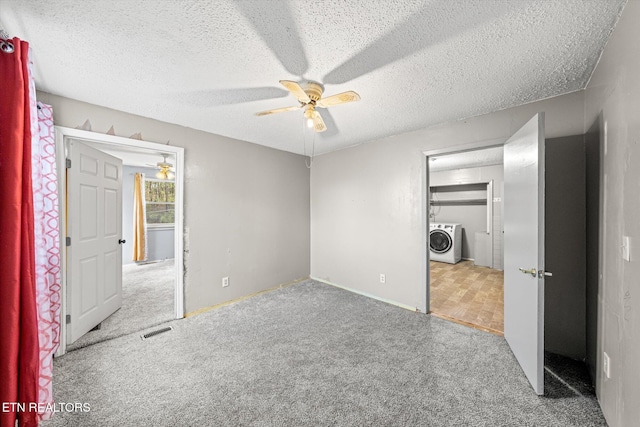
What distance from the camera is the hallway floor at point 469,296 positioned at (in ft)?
8.45

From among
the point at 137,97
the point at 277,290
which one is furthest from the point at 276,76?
the point at 277,290

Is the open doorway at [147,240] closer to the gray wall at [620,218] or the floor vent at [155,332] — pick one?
the floor vent at [155,332]

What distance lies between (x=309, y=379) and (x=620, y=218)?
6.75 feet

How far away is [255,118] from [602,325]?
3110 mm

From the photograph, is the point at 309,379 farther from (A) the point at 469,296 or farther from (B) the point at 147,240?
(B) the point at 147,240

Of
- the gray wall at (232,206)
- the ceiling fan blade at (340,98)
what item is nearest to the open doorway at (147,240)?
the gray wall at (232,206)

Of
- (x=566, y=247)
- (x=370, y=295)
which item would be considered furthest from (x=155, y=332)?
(x=566, y=247)

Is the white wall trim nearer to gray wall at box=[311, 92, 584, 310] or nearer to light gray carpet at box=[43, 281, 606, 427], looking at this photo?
gray wall at box=[311, 92, 584, 310]

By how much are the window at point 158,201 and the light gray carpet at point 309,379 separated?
414cm

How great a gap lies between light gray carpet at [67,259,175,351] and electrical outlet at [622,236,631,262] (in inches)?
143

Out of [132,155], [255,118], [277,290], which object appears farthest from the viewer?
[132,155]

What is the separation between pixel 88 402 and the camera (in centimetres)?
150

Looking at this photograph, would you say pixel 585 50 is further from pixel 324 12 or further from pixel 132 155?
pixel 132 155

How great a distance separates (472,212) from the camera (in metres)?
5.73
